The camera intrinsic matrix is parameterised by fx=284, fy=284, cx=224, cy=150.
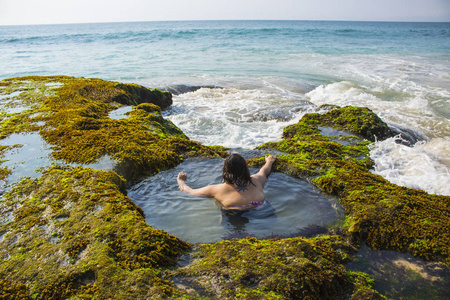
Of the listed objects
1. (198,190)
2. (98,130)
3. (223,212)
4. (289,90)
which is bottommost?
(223,212)

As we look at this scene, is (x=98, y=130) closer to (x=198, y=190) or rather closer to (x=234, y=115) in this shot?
(x=198, y=190)

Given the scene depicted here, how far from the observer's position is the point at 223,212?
4445 mm

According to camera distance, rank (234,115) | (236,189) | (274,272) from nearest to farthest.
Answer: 1. (274,272)
2. (236,189)
3. (234,115)

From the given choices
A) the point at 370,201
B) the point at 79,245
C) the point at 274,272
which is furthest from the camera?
the point at 370,201

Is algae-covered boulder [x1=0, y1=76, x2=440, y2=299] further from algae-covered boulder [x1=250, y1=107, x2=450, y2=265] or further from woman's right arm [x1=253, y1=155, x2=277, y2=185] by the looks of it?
woman's right arm [x1=253, y1=155, x2=277, y2=185]

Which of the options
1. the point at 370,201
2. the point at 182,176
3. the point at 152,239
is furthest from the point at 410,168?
the point at 152,239

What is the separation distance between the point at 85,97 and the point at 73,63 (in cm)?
2075

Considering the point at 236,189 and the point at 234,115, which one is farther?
the point at 234,115

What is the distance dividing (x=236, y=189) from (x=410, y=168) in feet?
13.8

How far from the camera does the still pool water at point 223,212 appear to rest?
398 cm

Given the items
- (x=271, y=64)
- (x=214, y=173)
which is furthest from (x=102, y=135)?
(x=271, y=64)

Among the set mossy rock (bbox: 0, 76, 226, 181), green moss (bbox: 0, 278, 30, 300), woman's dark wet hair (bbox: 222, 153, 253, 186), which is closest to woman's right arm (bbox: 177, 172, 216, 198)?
woman's dark wet hair (bbox: 222, 153, 253, 186)

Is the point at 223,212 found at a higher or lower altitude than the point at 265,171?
lower

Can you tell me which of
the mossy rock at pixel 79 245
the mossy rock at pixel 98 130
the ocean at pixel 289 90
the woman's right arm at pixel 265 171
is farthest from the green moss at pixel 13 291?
the ocean at pixel 289 90
